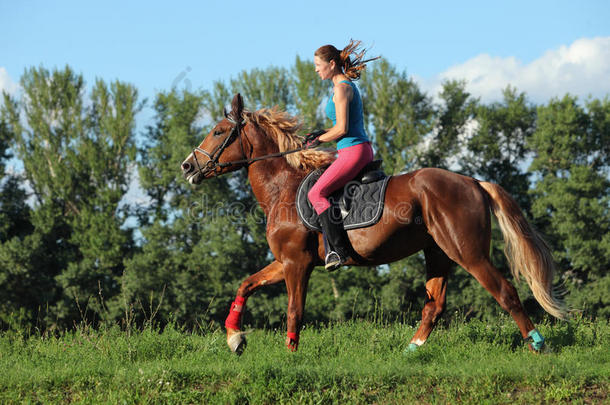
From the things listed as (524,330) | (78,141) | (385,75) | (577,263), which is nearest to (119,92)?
(78,141)

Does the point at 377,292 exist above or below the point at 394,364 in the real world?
below

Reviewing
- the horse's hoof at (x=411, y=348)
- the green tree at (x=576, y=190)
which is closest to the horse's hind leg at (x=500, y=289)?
the horse's hoof at (x=411, y=348)

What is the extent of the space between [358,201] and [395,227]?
0.49 meters

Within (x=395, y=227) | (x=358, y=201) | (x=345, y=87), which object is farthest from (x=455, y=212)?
(x=345, y=87)

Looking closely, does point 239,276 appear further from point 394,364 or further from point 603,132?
point 394,364

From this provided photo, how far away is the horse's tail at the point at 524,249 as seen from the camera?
6078 millimetres

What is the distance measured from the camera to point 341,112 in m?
6.28

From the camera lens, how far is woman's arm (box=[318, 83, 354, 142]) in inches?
247

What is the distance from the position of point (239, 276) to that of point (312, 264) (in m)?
28.5

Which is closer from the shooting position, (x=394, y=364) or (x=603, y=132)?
(x=394, y=364)

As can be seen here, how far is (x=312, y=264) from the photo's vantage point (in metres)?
6.49

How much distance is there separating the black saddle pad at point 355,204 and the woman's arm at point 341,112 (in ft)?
1.88

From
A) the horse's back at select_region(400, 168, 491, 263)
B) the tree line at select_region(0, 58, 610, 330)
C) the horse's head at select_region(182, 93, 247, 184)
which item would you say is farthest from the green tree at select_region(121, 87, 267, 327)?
the horse's back at select_region(400, 168, 491, 263)

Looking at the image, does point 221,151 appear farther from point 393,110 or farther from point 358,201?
point 393,110
